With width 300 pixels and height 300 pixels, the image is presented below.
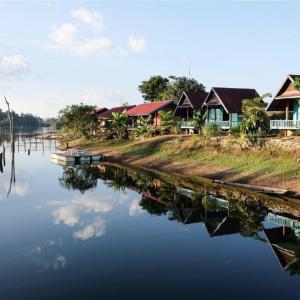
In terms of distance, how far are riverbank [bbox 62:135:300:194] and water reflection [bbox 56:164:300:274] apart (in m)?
3.76

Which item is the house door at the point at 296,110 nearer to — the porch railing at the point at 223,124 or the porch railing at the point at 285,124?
the porch railing at the point at 285,124

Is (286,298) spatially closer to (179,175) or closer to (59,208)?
(59,208)

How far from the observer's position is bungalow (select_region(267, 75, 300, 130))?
1372 inches

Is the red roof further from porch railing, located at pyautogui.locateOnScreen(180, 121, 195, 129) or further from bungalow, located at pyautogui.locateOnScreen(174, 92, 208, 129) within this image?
porch railing, located at pyautogui.locateOnScreen(180, 121, 195, 129)

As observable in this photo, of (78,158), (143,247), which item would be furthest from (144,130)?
(143,247)

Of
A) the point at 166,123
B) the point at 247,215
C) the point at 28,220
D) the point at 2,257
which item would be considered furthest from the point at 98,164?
the point at 2,257

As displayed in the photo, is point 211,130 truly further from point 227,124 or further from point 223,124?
point 223,124

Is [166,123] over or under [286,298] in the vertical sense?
over

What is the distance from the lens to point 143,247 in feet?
59.7

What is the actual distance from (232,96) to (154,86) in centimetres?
4740

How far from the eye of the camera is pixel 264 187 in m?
27.9

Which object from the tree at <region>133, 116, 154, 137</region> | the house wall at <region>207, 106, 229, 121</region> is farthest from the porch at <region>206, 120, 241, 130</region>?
the tree at <region>133, 116, 154, 137</region>

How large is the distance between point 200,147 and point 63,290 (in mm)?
30158

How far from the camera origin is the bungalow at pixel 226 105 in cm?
4469
